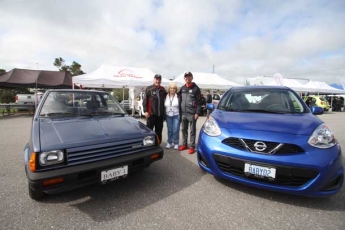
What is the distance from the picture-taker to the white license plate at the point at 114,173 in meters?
1.94

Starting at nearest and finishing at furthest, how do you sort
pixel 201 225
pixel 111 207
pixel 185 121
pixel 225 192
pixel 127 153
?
pixel 201 225, pixel 111 207, pixel 127 153, pixel 225 192, pixel 185 121

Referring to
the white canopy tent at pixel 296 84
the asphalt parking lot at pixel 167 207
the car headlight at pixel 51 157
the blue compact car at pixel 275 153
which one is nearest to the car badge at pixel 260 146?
the blue compact car at pixel 275 153

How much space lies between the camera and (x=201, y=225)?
68.9 inches

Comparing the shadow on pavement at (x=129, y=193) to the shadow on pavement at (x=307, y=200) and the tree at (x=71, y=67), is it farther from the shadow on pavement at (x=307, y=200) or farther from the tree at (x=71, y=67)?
the tree at (x=71, y=67)

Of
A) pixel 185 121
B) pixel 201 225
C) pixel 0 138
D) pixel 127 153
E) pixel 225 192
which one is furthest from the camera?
pixel 0 138

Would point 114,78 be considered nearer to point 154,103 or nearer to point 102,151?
point 154,103

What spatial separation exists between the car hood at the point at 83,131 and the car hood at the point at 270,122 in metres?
1.22

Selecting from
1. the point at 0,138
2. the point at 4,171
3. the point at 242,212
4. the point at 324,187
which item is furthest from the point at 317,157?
the point at 0,138

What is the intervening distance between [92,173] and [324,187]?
249 centimetres

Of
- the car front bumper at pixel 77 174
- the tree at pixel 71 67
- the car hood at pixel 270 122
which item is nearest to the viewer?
the car front bumper at pixel 77 174

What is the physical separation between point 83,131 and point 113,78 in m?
9.34

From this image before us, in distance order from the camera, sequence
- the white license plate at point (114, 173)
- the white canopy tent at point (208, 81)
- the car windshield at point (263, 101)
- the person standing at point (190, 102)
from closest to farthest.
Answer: the white license plate at point (114, 173) → the car windshield at point (263, 101) → the person standing at point (190, 102) → the white canopy tent at point (208, 81)

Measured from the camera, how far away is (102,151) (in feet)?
6.56

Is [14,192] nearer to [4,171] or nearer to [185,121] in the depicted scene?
[4,171]
